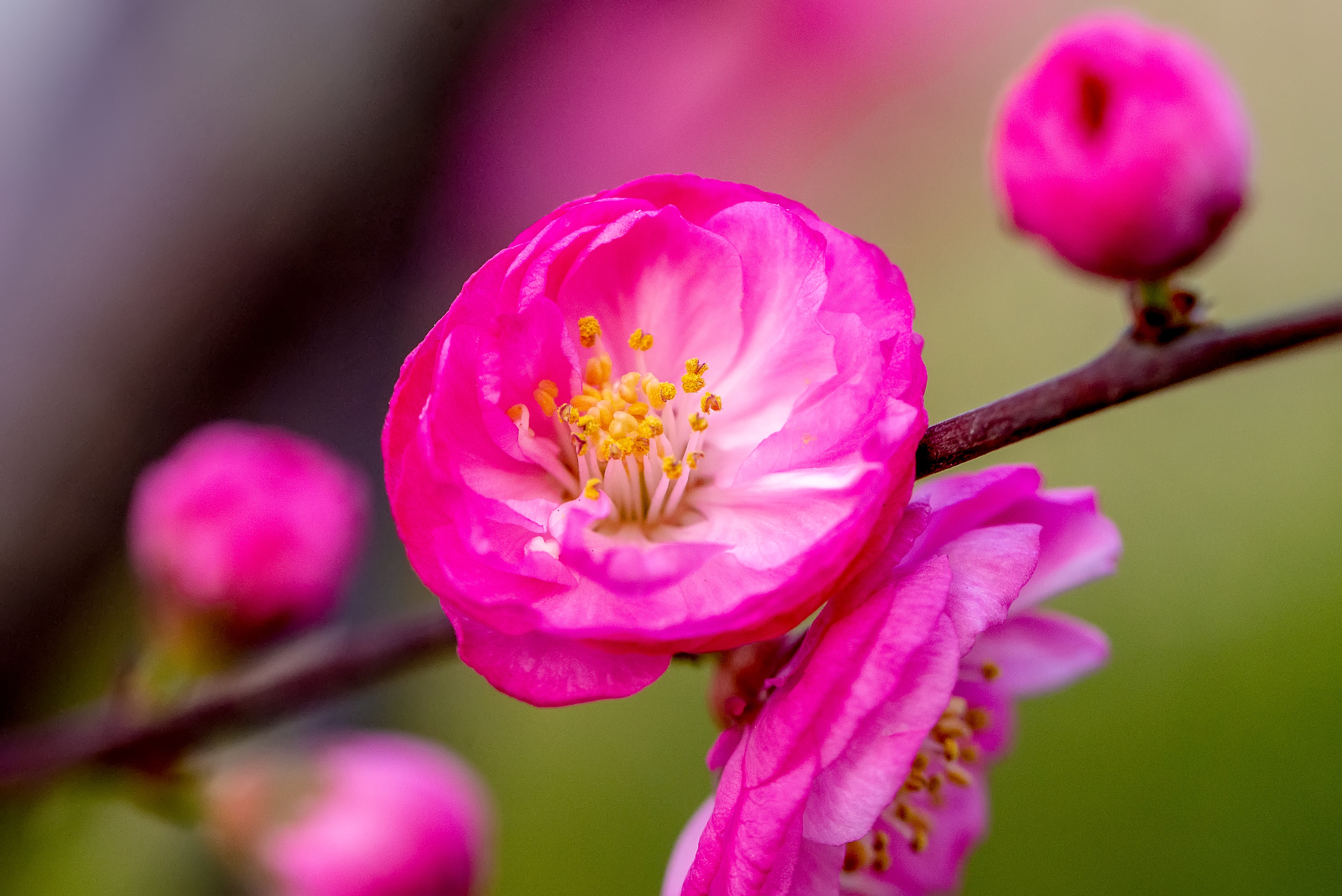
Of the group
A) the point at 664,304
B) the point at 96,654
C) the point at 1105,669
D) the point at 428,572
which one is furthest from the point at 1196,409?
the point at 96,654

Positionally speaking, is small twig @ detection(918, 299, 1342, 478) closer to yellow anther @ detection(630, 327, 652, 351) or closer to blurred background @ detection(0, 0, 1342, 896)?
yellow anther @ detection(630, 327, 652, 351)

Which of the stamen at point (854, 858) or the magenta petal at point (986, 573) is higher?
the magenta petal at point (986, 573)

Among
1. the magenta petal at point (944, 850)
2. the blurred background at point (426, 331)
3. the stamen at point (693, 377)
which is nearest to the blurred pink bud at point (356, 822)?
the blurred background at point (426, 331)

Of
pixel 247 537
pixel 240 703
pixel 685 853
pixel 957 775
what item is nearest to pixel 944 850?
pixel 957 775

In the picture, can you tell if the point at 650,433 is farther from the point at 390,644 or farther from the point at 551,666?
the point at 390,644

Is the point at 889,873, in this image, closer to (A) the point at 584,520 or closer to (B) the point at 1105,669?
(A) the point at 584,520

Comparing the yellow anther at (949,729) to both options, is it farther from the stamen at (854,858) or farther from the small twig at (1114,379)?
the small twig at (1114,379)
